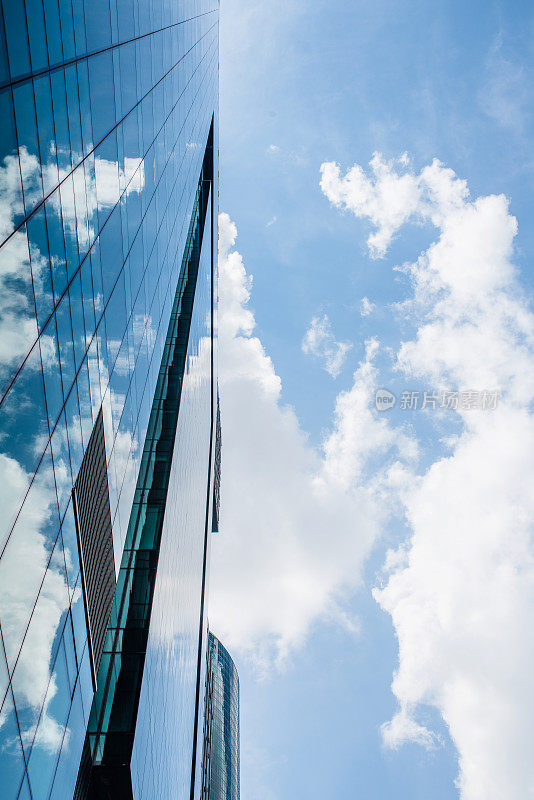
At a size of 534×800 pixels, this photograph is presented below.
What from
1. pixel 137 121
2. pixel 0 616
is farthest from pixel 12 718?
pixel 137 121

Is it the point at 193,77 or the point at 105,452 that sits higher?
the point at 193,77

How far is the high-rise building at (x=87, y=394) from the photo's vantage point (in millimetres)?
10703

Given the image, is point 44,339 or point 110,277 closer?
point 44,339

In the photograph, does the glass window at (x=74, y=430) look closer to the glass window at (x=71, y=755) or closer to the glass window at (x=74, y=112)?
the glass window at (x=74, y=112)

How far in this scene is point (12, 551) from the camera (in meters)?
10.5

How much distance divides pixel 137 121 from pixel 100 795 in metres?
27.4

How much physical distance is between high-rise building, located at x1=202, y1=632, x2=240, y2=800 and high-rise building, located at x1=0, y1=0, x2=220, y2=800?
→ 87918 mm

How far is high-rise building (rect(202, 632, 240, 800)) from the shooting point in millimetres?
107562

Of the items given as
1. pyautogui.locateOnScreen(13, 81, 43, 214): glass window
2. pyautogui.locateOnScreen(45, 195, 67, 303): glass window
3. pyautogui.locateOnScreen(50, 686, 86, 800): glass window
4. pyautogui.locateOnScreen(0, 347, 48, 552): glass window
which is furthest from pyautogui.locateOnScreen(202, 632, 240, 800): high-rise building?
pyautogui.locateOnScreen(13, 81, 43, 214): glass window

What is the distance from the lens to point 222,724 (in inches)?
4830

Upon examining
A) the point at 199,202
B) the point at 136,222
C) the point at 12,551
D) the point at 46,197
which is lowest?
the point at 12,551

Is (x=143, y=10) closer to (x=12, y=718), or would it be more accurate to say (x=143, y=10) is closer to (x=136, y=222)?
(x=136, y=222)

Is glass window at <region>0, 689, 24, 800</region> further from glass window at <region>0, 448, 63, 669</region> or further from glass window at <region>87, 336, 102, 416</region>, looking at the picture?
glass window at <region>87, 336, 102, 416</region>

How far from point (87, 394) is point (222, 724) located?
131110mm
